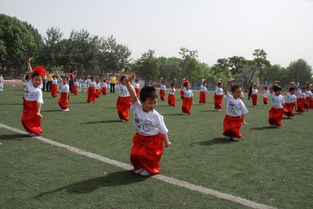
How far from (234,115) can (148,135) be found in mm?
4641

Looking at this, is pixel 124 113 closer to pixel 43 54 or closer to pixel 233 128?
pixel 233 128

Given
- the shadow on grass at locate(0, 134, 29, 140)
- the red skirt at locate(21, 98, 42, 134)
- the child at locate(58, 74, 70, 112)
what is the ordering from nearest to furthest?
the shadow on grass at locate(0, 134, 29, 140) → the red skirt at locate(21, 98, 42, 134) → the child at locate(58, 74, 70, 112)

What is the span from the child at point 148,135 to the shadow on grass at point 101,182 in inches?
8.7

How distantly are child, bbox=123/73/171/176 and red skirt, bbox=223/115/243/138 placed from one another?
4296 mm

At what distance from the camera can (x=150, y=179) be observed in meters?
5.24

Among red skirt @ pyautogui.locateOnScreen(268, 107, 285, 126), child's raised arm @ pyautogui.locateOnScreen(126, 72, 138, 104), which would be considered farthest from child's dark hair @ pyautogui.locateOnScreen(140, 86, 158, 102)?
red skirt @ pyautogui.locateOnScreen(268, 107, 285, 126)

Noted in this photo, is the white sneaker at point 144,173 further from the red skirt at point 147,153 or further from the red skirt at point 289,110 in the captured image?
the red skirt at point 289,110

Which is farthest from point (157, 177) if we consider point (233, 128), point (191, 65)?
point (191, 65)

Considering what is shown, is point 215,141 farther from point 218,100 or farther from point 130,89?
point 218,100

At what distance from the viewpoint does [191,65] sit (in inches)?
3319

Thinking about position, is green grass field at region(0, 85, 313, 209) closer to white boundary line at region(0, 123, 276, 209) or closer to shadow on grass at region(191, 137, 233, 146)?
shadow on grass at region(191, 137, 233, 146)

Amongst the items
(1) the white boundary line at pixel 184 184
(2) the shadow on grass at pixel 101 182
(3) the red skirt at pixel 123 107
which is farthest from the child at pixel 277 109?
(2) the shadow on grass at pixel 101 182

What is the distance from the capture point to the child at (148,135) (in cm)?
537

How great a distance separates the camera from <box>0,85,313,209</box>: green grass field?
4.31 metres
